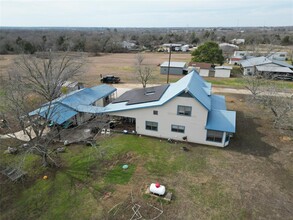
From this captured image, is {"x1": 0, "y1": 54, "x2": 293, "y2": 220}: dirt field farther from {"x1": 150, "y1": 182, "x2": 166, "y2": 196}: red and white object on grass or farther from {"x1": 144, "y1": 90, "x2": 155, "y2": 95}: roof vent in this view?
{"x1": 144, "y1": 90, "x2": 155, "y2": 95}: roof vent

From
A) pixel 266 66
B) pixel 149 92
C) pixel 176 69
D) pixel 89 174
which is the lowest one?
pixel 89 174

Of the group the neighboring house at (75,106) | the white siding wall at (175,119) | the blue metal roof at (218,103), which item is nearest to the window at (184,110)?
the white siding wall at (175,119)

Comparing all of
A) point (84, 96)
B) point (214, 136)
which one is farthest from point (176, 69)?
point (214, 136)

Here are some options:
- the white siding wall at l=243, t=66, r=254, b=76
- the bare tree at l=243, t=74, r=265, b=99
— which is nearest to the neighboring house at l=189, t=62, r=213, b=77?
the white siding wall at l=243, t=66, r=254, b=76

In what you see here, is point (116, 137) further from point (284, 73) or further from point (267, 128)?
point (284, 73)

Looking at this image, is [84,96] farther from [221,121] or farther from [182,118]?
[221,121]

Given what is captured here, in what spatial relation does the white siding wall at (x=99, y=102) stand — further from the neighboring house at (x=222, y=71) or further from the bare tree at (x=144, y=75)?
the neighboring house at (x=222, y=71)
